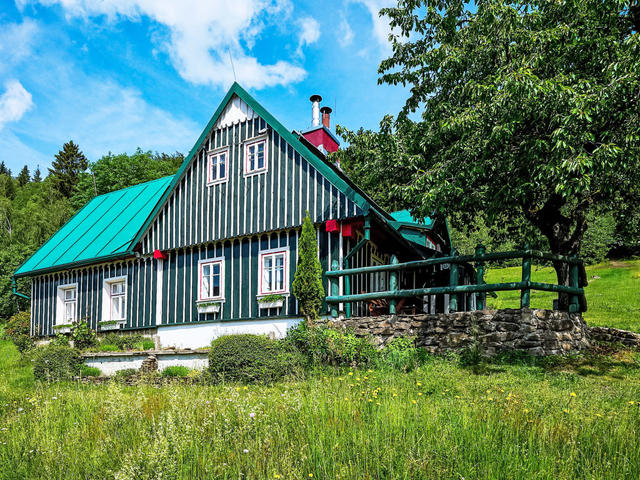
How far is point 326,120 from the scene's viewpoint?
19.7 m

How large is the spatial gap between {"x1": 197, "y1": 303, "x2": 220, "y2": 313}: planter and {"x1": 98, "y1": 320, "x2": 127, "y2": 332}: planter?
11.2 ft

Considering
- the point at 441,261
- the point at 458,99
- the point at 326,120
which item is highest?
the point at 326,120

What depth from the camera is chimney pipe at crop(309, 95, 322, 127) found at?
61.3 ft

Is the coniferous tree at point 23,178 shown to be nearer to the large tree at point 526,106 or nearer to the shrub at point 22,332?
the shrub at point 22,332

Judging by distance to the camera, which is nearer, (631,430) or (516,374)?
(631,430)

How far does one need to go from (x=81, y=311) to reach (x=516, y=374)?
1516cm

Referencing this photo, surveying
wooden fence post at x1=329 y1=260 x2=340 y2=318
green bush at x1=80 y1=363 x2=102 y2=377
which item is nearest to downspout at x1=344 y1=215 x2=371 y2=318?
wooden fence post at x1=329 y1=260 x2=340 y2=318

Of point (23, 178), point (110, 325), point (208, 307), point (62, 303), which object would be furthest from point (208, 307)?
point (23, 178)

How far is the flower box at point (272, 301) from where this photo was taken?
46.1 feet

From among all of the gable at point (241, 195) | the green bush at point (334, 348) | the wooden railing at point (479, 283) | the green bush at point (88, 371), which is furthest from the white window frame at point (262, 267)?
the green bush at point (88, 371)

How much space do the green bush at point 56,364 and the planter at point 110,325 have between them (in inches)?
151

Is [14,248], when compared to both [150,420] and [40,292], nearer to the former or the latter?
[40,292]

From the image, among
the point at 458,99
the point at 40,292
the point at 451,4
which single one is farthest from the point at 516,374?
the point at 40,292

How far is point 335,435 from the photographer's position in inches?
203
